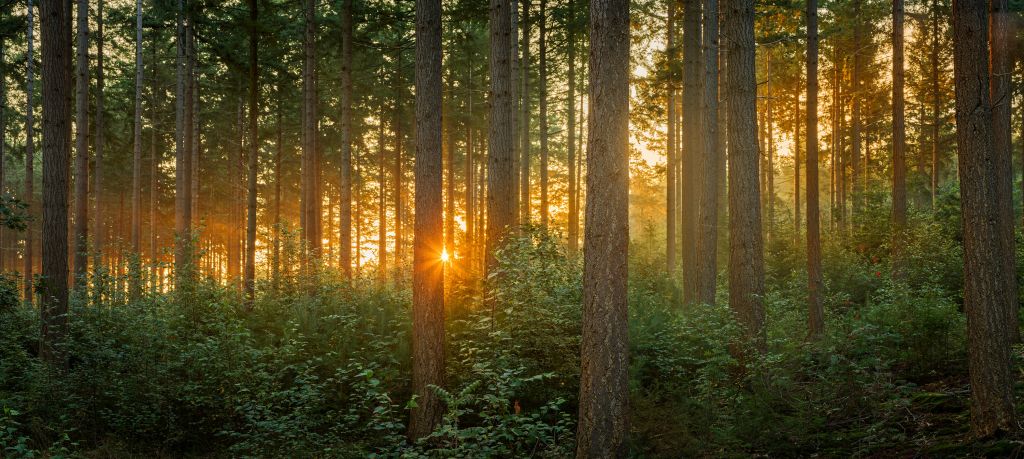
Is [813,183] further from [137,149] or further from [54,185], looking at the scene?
[137,149]

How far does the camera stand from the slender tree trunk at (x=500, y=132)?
470 inches

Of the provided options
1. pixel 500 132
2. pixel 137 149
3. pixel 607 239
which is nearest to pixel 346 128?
pixel 500 132

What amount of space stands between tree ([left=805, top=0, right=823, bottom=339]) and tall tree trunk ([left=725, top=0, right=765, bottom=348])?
10.9 ft

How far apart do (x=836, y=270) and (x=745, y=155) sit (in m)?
12.5

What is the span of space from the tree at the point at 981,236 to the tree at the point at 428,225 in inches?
248

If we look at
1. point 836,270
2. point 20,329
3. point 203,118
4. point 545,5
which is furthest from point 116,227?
point 836,270

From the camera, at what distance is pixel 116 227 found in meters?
44.2

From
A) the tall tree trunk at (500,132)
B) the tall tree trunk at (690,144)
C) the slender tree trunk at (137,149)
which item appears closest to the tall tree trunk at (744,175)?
the tall tree trunk at (500,132)

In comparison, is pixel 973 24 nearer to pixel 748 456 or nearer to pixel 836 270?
pixel 748 456

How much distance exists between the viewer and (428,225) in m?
8.98

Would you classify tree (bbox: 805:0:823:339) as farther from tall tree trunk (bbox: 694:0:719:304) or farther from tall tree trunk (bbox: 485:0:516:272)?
tall tree trunk (bbox: 485:0:516:272)

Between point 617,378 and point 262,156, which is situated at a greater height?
point 262,156

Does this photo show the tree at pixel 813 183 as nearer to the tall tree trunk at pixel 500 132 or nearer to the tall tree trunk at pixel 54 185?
the tall tree trunk at pixel 500 132

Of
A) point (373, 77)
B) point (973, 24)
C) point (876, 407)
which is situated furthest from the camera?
point (373, 77)
